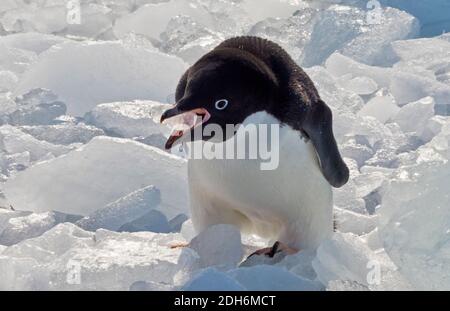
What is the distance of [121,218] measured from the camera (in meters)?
2.45

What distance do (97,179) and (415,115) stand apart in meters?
1.25

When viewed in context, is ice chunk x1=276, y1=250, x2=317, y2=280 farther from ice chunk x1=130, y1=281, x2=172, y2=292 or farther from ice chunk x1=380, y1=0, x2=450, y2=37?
ice chunk x1=380, y1=0, x2=450, y2=37

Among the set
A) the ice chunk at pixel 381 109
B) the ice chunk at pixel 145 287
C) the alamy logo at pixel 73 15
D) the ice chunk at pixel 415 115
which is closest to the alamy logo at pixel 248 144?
the ice chunk at pixel 145 287

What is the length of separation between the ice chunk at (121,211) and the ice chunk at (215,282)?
0.79 meters

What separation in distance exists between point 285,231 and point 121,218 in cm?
51

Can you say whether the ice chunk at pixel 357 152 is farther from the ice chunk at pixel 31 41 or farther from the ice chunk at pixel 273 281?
the ice chunk at pixel 31 41

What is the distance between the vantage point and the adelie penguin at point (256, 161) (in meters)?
1.92

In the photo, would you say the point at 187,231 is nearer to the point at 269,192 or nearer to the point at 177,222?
the point at 177,222

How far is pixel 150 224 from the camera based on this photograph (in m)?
2.54

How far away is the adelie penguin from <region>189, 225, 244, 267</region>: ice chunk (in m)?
0.07

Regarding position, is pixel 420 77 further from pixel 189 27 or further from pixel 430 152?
pixel 430 152

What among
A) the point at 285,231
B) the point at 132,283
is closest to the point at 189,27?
the point at 285,231

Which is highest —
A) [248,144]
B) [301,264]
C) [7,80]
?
[248,144]

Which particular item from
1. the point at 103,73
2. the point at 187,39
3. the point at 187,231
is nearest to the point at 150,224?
the point at 187,231
